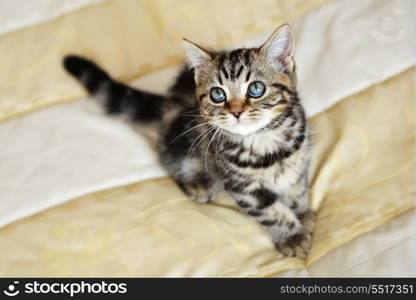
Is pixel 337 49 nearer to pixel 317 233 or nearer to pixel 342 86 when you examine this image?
pixel 342 86

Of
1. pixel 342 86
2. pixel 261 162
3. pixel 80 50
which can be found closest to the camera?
pixel 261 162

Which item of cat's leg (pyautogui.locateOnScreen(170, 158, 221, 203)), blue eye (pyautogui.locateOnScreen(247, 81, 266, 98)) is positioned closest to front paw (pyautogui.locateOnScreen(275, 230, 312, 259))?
cat's leg (pyautogui.locateOnScreen(170, 158, 221, 203))

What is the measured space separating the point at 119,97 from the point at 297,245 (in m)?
0.72

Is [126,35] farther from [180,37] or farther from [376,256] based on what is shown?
[376,256]

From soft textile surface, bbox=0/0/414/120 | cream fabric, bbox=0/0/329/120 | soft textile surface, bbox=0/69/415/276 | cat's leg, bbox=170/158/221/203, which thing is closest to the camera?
soft textile surface, bbox=0/69/415/276

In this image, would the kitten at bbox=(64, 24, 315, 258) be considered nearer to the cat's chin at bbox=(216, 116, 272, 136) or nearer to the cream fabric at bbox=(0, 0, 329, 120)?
the cat's chin at bbox=(216, 116, 272, 136)

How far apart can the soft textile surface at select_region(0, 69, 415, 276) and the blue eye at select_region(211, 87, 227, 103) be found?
0.31 meters

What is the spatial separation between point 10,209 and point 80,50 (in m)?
0.63

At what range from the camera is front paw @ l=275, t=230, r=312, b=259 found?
3.92ft

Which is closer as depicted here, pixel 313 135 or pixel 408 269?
pixel 408 269

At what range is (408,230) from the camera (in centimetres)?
114

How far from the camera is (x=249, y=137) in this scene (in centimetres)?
123

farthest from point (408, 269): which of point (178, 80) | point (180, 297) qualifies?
point (178, 80)

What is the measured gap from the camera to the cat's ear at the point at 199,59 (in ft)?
3.95
